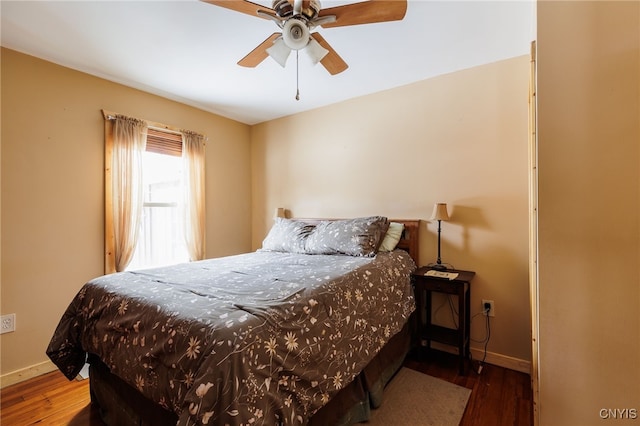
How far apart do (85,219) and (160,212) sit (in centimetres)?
69

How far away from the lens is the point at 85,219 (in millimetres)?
2457

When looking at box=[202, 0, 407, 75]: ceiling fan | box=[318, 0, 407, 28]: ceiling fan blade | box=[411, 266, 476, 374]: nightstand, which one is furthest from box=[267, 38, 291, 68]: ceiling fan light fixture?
box=[411, 266, 476, 374]: nightstand

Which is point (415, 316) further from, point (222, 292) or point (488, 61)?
point (488, 61)

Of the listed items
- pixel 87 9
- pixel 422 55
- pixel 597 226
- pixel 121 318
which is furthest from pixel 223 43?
pixel 597 226

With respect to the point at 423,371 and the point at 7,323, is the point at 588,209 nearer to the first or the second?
the point at 423,371

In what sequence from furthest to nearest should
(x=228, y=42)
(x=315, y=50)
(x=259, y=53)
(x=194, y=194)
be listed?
(x=194, y=194), (x=228, y=42), (x=259, y=53), (x=315, y=50)

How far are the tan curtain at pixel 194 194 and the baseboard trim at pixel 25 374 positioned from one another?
4.58ft

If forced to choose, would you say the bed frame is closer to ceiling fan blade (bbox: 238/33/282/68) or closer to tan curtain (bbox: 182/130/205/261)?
tan curtain (bbox: 182/130/205/261)

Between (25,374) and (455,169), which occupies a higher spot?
(455,169)

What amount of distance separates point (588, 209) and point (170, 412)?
1908 mm

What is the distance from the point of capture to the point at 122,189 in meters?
2.64

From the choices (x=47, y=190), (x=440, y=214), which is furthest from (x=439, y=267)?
(x=47, y=190)

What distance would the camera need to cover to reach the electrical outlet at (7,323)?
206cm

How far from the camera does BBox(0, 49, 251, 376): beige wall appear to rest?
2.10m
